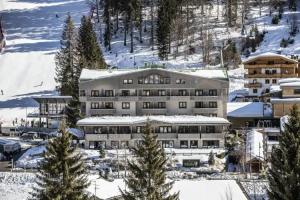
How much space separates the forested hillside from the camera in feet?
291

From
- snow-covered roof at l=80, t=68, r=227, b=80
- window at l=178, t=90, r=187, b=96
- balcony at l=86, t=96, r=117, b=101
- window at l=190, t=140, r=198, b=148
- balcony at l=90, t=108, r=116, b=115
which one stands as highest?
snow-covered roof at l=80, t=68, r=227, b=80

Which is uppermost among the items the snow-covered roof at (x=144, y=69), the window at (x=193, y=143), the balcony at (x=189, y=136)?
the snow-covered roof at (x=144, y=69)

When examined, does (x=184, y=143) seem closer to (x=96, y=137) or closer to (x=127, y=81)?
(x=96, y=137)

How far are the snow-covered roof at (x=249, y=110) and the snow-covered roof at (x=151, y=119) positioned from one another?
531 centimetres

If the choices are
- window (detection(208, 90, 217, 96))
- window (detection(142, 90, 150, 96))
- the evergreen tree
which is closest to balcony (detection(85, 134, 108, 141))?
window (detection(142, 90, 150, 96))

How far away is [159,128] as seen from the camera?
5988cm

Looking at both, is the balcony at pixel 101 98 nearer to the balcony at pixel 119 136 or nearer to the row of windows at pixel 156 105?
the row of windows at pixel 156 105

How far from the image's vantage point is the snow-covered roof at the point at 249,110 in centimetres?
6544

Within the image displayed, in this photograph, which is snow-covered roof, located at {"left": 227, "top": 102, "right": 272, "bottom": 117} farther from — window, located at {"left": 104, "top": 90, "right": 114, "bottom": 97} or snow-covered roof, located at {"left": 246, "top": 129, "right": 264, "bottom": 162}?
window, located at {"left": 104, "top": 90, "right": 114, "bottom": 97}

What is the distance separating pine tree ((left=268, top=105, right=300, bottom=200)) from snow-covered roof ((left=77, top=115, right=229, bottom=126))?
92.5 ft

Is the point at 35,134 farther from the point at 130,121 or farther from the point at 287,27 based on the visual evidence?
the point at 287,27

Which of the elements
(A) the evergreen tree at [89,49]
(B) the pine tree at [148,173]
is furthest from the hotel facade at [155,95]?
(B) the pine tree at [148,173]

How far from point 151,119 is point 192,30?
38670mm

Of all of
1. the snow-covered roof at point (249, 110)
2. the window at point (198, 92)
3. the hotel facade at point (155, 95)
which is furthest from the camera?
the snow-covered roof at point (249, 110)
